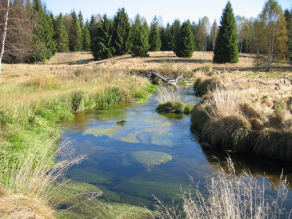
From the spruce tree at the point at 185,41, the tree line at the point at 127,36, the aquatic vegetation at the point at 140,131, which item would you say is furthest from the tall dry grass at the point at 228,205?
the spruce tree at the point at 185,41

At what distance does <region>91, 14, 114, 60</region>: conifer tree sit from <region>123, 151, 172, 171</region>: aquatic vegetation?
34111mm

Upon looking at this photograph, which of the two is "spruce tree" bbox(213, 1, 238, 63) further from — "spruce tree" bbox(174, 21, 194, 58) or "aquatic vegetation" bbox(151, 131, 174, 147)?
"aquatic vegetation" bbox(151, 131, 174, 147)

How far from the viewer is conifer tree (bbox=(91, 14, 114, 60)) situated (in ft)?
125

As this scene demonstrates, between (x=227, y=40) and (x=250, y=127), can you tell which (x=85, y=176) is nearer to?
(x=250, y=127)

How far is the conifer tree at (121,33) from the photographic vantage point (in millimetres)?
39094

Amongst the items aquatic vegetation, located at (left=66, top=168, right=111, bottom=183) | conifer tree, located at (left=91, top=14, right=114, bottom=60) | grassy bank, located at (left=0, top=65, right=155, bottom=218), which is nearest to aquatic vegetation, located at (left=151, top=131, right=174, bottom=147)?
grassy bank, located at (left=0, top=65, right=155, bottom=218)

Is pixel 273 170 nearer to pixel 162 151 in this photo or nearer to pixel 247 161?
pixel 247 161

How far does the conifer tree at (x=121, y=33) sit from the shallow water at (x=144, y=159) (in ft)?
106

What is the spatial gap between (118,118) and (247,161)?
5.33 m

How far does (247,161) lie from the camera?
5.62 metres

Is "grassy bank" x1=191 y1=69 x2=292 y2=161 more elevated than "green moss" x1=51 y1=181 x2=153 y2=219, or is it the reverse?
"grassy bank" x1=191 y1=69 x2=292 y2=161

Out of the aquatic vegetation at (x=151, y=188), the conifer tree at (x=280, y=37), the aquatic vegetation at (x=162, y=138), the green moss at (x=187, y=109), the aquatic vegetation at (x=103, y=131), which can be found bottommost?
the aquatic vegetation at (x=151, y=188)

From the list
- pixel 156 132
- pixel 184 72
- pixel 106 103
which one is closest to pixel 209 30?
pixel 184 72

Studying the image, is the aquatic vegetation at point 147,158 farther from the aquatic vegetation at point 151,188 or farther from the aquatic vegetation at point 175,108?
the aquatic vegetation at point 175,108
